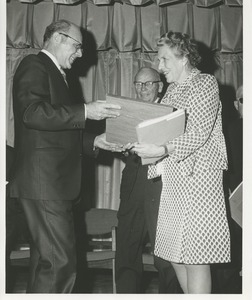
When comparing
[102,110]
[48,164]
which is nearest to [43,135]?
[48,164]

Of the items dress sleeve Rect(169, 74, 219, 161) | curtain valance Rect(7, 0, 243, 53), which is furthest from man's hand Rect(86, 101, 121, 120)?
curtain valance Rect(7, 0, 243, 53)

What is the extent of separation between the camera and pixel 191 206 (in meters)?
2.36

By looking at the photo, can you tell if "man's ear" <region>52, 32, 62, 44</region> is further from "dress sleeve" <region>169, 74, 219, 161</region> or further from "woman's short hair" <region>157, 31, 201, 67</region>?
"dress sleeve" <region>169, 74, 219, 161</region>

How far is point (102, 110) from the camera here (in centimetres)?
244

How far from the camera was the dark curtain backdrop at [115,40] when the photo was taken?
14.9ft

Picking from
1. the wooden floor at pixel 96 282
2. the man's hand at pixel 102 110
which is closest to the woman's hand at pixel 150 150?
the man's hand at pixel 102 110

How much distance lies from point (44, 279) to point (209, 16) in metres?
3.20

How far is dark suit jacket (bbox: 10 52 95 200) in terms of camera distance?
8.18 feet

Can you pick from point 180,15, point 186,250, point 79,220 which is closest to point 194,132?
point 186,250

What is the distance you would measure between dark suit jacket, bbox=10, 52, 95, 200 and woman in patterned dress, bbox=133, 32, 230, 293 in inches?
17.4

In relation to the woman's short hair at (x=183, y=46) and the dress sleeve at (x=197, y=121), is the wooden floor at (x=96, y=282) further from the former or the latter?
the woman's short hair at (x=183, y=46)

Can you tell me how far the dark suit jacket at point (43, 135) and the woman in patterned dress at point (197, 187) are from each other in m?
0.44

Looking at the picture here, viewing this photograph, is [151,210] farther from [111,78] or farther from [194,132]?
[111,78]

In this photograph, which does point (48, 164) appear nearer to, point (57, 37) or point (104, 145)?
point (104, 145)
